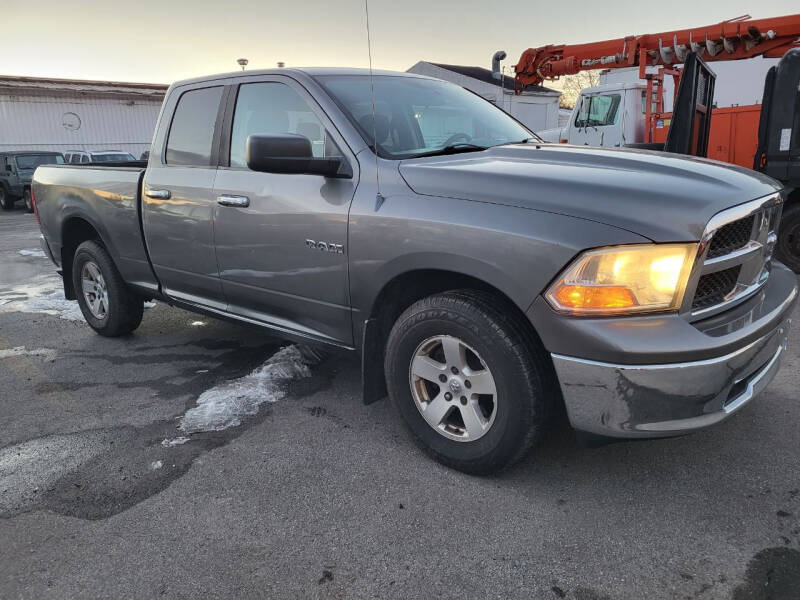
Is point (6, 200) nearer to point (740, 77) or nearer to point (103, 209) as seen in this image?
point (103, 209)

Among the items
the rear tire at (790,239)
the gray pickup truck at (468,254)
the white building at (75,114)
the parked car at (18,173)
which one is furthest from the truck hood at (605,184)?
the white building at (75,114)

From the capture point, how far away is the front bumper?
2.20 metres

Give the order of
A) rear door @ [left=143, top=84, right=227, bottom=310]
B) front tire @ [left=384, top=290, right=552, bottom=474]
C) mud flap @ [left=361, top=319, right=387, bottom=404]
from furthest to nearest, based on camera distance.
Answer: rear door @ [left=143, top=84, right=227, bottom=310]
mud flap @ [left=361, top=319, right=387, bottom=404]
front tire @ [left=384, top=290, right=552, bottom=474]

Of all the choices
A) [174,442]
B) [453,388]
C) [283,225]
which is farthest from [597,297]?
[174,442]

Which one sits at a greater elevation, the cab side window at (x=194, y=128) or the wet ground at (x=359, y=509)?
the cab side window at (x=194, y=128)

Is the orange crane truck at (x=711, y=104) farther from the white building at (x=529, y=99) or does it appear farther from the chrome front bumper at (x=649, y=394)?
the white building at (x=529, y=99)

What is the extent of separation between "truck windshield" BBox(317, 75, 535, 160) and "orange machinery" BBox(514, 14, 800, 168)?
19.9 feet

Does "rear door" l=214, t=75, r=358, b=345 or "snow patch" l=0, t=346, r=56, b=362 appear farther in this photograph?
"snow patch" l=0, t=346, r=56, b=362

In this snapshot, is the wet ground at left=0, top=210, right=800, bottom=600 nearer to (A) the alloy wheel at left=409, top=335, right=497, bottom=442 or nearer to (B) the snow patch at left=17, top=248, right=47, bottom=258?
(A) the alloy wheel at left=409, top=335, right=497, bottom=442

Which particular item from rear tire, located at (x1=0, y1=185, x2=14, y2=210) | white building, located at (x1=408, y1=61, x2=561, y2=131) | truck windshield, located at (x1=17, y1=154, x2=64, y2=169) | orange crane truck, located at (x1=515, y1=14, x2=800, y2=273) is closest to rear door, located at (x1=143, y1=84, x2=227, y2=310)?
orange crane truck, located at (x1=515, y1=14, x2=800, y2=273)

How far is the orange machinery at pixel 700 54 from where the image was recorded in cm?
859

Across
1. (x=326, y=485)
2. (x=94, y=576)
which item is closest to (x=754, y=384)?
(x=326, y=485)

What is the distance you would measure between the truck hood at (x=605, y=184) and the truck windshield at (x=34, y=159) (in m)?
20.1

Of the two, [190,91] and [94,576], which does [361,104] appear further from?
[94,576]
